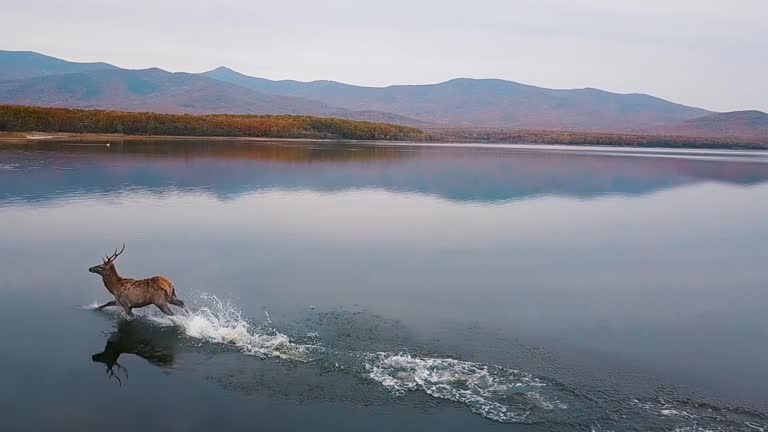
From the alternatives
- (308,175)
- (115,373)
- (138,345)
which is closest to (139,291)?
(138,345)

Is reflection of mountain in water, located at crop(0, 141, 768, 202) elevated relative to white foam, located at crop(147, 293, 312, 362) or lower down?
elevated

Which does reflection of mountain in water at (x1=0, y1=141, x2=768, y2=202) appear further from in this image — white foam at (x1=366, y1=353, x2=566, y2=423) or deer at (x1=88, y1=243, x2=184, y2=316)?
white foam at (x1=366, y1=353, x2=566, y2=423)

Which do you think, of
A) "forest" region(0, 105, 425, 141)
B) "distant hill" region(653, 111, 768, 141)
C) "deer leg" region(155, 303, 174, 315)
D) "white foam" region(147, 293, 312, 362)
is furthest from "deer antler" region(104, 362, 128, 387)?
"distant hill" region(653, 111, 768, 141)

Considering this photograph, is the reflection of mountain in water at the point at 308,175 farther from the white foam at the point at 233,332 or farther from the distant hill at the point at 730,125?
the distant hill at the point at 730,125

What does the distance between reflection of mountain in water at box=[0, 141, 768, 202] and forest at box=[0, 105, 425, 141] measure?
75.3ft

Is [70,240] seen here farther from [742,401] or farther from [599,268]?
[742,401]

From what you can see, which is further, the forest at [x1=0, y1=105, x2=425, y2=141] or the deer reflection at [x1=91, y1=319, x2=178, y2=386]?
the forest at [x1=0, y1=105, x2=425, y2=141]

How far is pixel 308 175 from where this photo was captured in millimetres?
35719

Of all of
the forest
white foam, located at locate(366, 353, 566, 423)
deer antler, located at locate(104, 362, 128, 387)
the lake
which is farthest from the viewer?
the forest

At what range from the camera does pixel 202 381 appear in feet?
27.1

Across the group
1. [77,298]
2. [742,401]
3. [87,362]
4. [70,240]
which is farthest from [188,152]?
[742,401]

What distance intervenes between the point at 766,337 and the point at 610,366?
159 inches

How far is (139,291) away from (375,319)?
13.2 ft

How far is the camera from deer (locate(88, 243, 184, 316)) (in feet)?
33.1
